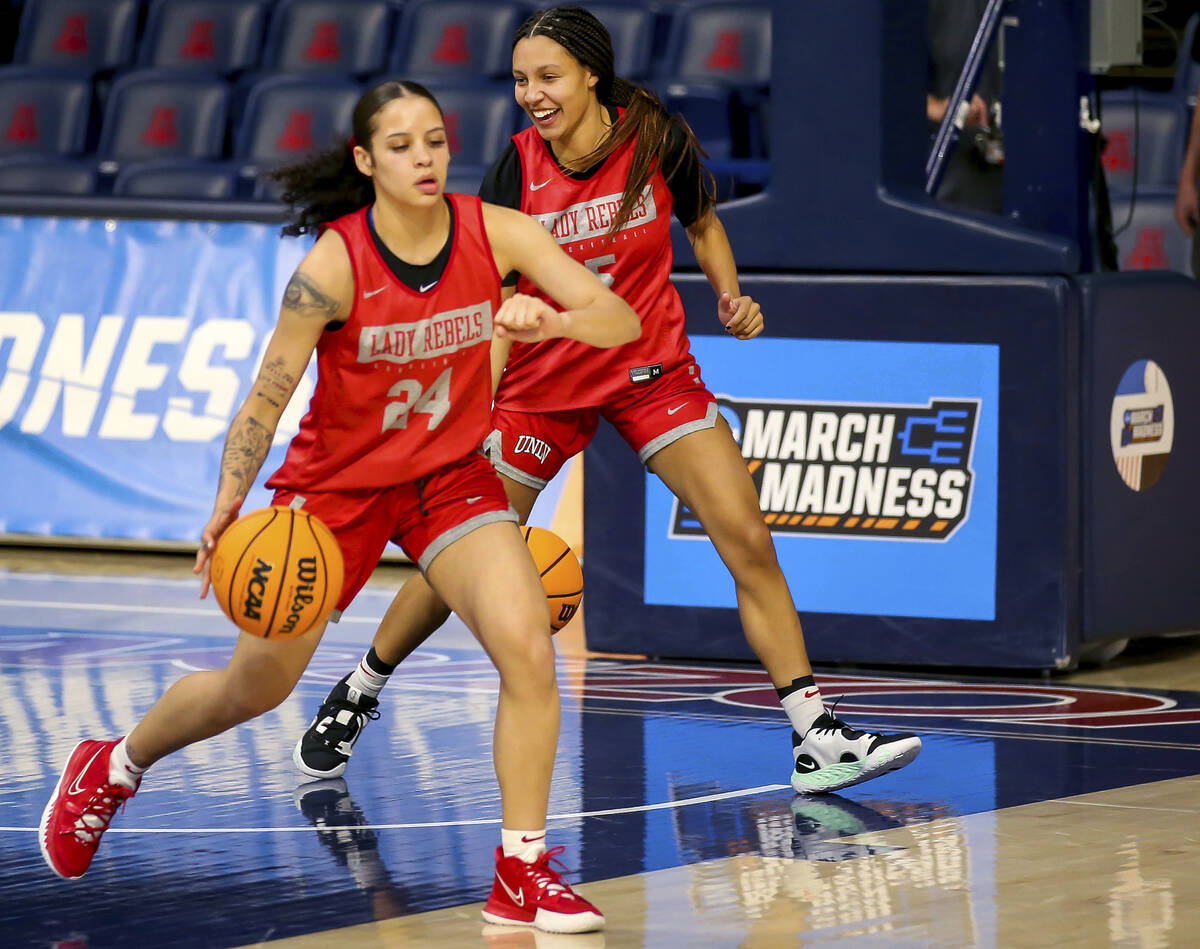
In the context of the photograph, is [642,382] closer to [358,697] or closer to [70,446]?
[358,697]

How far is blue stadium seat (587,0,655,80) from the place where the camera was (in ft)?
38.8

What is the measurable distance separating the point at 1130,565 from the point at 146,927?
443 centimetres

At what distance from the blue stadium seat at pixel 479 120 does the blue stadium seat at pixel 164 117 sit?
159cm

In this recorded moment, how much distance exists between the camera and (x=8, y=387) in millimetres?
10508

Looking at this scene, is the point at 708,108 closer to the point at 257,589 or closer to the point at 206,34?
the point at 206,34

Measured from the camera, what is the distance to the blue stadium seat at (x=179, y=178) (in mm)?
11547

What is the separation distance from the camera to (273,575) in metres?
4.41

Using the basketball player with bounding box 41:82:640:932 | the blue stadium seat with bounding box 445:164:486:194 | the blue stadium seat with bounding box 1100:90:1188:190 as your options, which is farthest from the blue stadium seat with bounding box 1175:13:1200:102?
the basketball player with bounding box 41:82:640:932

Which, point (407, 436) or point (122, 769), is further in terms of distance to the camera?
point (122, 769)

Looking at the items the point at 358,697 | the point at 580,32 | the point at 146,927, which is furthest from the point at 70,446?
the point at 146,927

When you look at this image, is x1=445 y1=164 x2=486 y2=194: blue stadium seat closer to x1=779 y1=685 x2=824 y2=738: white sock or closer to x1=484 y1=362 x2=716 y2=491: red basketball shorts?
x1=484 y1=362 x2=716 y2=491: red basketball shorts

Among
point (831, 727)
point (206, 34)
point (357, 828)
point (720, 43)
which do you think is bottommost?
point (357, 828)

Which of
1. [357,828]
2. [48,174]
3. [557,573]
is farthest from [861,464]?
[48,174]

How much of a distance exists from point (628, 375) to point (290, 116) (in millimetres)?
6825
